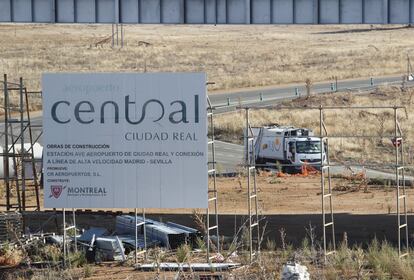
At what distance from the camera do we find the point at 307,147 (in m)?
42.6

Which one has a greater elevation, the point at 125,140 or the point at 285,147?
the point at 125,140

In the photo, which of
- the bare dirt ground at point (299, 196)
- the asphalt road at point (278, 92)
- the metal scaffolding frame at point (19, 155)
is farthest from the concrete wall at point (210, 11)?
the asphalt road at point (278, 92)

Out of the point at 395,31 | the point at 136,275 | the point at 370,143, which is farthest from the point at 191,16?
the point at 395,31

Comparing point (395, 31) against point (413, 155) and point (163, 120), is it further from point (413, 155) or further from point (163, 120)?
point (163, 120)

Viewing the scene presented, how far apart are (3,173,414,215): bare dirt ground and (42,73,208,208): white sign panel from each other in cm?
902

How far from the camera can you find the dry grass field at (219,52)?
3187 inches

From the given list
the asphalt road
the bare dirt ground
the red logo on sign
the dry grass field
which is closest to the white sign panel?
the red logo on sign

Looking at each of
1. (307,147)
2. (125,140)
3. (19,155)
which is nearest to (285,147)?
(307,147)

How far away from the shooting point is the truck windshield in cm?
4234

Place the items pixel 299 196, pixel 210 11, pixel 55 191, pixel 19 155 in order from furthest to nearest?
1. pixel 299 196
2. pixel 210 11
3. pixel 19 155
4. pixel 55 191

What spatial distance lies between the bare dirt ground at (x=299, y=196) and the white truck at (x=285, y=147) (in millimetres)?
3052

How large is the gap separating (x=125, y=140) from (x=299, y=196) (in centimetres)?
1371

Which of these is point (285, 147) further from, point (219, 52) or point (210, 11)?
point (219, 52)

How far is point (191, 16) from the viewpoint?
3114cm
